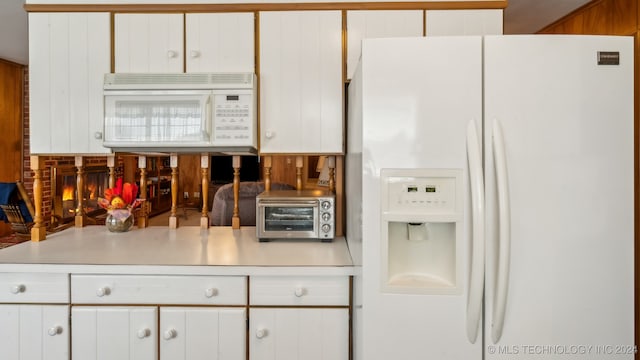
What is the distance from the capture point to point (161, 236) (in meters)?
2.35

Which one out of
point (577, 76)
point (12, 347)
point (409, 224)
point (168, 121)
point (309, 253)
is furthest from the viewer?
point (168, 121)

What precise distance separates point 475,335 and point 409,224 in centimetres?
44

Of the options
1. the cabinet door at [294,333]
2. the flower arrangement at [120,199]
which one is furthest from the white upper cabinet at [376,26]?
the flower arrangement at [120,199]

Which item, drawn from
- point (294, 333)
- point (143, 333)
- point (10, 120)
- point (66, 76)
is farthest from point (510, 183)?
point (10, 120)

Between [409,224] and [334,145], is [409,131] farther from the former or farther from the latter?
[334,145]

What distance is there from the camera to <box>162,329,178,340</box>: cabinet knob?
5.78ft

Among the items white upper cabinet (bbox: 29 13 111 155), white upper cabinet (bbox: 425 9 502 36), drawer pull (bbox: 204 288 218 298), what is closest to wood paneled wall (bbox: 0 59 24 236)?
white upper cabinet (bbox: 29 13 111 155)

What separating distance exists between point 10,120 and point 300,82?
4256 millimetres

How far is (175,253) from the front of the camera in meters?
1.97

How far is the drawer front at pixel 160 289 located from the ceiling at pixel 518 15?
2128mm

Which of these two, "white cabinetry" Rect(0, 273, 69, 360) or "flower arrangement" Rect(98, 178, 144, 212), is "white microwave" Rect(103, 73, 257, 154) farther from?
"white cabinetry" Rect(0, 273, 69, 360)

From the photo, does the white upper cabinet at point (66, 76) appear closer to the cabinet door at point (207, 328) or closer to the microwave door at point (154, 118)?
the microwave door at point (154, 118)

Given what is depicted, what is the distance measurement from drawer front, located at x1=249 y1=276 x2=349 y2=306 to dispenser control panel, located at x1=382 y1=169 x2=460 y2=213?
20.4 inches

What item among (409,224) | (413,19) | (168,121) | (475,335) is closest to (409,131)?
(409,224)
